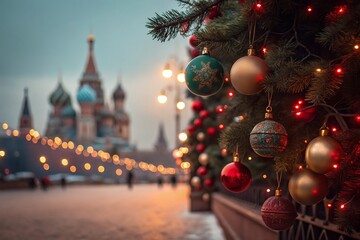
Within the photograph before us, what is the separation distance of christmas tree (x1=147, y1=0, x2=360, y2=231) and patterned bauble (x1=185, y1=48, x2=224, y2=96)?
0.18 m

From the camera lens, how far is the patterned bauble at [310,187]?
4.03 metres

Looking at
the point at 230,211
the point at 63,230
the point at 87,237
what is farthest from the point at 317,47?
the point at 63,230

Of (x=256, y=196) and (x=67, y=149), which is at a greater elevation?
(x=67, y=149)

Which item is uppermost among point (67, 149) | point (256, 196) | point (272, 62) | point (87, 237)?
point (67, 149)

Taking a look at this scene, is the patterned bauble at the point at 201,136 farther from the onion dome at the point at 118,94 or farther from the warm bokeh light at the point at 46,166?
the onion dome at the point at 118,94

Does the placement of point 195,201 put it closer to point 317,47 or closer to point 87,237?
point 87,237

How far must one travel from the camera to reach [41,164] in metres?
69.6

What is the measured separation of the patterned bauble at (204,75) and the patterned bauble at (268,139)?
56cm

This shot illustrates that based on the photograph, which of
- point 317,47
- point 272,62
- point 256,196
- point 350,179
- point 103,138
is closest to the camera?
point 350,179

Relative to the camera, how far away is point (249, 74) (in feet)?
13.8

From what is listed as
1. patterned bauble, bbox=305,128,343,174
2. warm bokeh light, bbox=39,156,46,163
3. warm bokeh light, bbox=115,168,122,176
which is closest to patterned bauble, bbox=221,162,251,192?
patterned bauble, bbox=305,128,343,174

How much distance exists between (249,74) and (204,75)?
423mm

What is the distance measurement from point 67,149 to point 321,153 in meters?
71.2

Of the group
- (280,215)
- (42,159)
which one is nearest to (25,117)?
(42,159)
